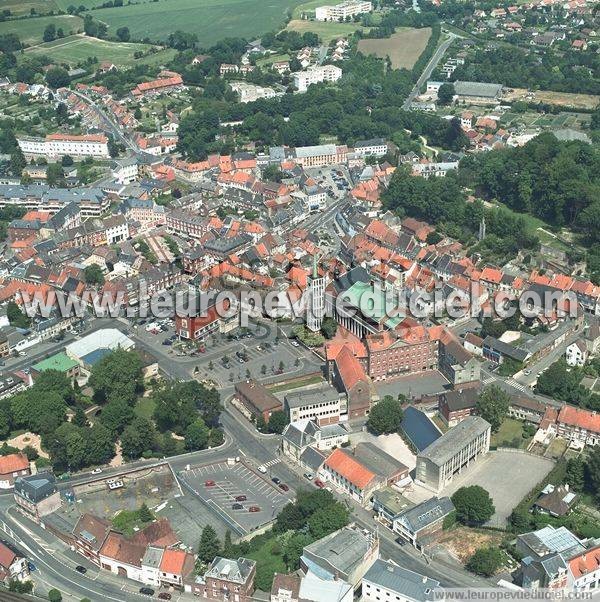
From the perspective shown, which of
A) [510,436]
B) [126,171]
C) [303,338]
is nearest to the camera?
[510,436]

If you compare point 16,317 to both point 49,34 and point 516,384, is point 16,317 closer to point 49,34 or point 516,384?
point 516,384

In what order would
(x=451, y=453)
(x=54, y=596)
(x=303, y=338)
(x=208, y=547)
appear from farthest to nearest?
(x=303, y=338)
(x=451, y=453)
(x=208, y=547)
(x=54, y=596)

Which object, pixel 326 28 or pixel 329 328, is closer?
pixel 329 328

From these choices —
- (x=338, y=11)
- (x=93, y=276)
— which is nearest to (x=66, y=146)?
(x=93, y=276)

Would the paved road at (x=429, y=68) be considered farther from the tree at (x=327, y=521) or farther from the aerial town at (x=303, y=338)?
the tree at (x=327, y=521)

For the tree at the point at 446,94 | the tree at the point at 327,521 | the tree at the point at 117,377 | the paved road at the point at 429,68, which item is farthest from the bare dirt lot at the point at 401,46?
the tree at the point at 327,521

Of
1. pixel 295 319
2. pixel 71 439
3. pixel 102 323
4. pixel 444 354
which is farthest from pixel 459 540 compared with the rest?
pixel 102 323

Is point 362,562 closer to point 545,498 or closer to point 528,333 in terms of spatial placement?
point 545,498
